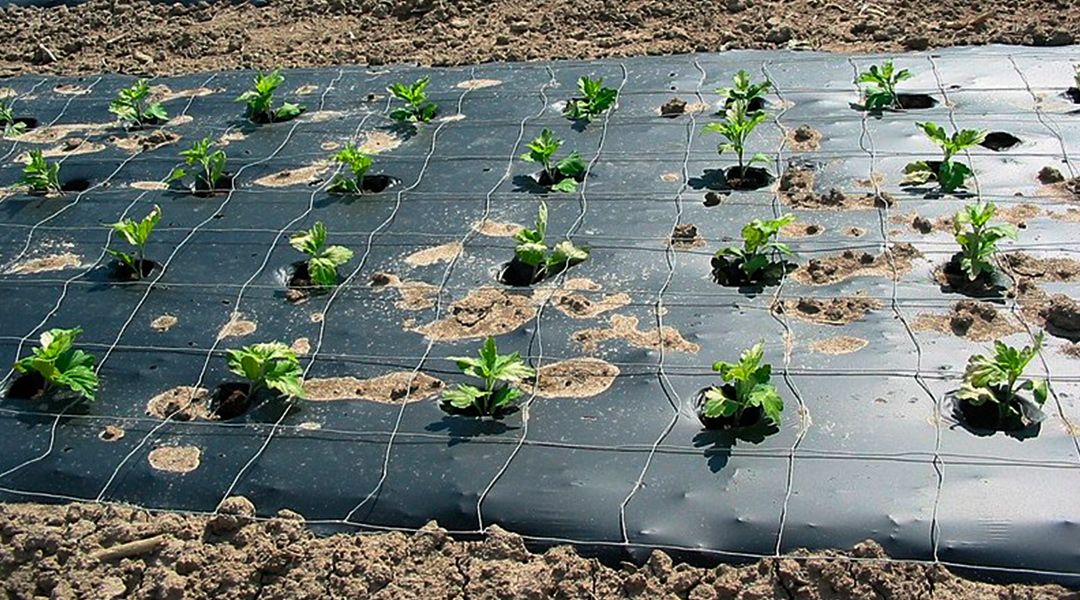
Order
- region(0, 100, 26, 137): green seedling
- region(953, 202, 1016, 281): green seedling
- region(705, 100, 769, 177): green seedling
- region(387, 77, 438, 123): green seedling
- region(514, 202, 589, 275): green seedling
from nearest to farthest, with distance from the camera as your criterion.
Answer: region(953, 202, 1016, 281): green seedling → region(514, 202, 589, 275): green seedling → region(705, 100, 769, 177): green seedling → region(387, 77, 438, 123): green seedling → region(0, 100, 26, 137): green seedling

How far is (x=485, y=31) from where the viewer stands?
7.05m

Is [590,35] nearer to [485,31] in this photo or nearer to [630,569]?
[485,31]

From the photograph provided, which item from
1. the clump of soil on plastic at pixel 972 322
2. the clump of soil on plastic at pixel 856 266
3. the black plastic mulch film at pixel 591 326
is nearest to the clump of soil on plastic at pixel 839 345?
the black plastic mulch film at pixel 591 326

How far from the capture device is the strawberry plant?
4.18 meters

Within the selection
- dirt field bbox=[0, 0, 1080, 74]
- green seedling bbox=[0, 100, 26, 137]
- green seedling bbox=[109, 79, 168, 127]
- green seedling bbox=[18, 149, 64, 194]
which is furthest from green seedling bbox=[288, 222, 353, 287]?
green seedling bbox=[0, 100, 26, 137]

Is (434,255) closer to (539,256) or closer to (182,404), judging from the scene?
(539,256)

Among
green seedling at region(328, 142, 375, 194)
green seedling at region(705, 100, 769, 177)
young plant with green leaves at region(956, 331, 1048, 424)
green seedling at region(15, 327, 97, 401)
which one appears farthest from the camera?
green seedling at region(328, 142, 375, 194)

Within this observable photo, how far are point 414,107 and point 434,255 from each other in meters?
1.46

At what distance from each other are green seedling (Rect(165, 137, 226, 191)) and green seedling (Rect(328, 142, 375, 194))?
53 cm

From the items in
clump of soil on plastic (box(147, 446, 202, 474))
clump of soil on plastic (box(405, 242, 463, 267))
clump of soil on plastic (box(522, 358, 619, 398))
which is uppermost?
clump of soil on plastic (box(147, 446, 202, 474))

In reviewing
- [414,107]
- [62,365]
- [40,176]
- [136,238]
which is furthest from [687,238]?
[40,176]

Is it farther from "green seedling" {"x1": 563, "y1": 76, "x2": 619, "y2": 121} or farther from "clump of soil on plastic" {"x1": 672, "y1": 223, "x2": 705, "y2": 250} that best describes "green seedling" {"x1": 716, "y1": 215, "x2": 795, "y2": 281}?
"green seedling" {"x1": 563, "y1": 76, "x2": 619, "y2": 121}

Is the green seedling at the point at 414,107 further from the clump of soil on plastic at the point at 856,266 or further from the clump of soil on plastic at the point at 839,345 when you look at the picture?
the clump of soil on plastic at the point at 839,345

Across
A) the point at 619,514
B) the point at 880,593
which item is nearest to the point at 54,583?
the point at 619,514
